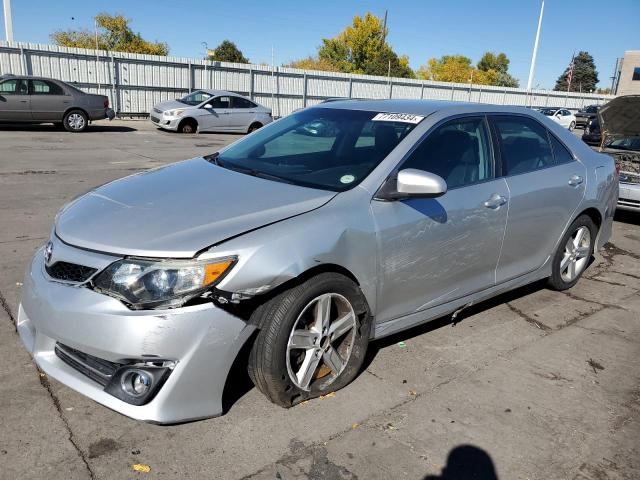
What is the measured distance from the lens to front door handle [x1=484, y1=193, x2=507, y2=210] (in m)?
3.71

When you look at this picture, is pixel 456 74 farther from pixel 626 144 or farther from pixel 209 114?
pixel 626 144

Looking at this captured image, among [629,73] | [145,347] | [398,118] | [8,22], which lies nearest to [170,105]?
[8,22]

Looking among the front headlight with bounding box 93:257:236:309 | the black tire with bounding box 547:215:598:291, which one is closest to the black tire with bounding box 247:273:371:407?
the front headlight with bounding box 93:257:236:309

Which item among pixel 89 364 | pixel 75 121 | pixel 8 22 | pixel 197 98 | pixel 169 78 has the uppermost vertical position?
pixel 8 22

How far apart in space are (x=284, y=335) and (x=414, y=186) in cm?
111

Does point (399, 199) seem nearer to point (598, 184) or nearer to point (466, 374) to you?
point (466, 374)

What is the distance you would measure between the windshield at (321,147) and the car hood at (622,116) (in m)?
6.11

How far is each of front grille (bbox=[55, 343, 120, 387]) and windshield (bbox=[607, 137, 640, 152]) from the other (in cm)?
889

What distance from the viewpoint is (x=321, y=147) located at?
3.90 metres

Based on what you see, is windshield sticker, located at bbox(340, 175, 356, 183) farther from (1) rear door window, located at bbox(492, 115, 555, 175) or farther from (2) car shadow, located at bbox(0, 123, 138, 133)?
(2) car shadow, located at bbox(0, 123, 138, 133)

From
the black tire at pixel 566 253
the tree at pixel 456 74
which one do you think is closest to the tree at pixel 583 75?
the tree at pixel 456 74

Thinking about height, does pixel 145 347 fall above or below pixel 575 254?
above

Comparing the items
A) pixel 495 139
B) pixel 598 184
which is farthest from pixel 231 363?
pixel 598 184

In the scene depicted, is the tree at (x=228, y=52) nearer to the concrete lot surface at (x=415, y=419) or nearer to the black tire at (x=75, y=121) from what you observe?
the black tire at (x=75, y=121)
